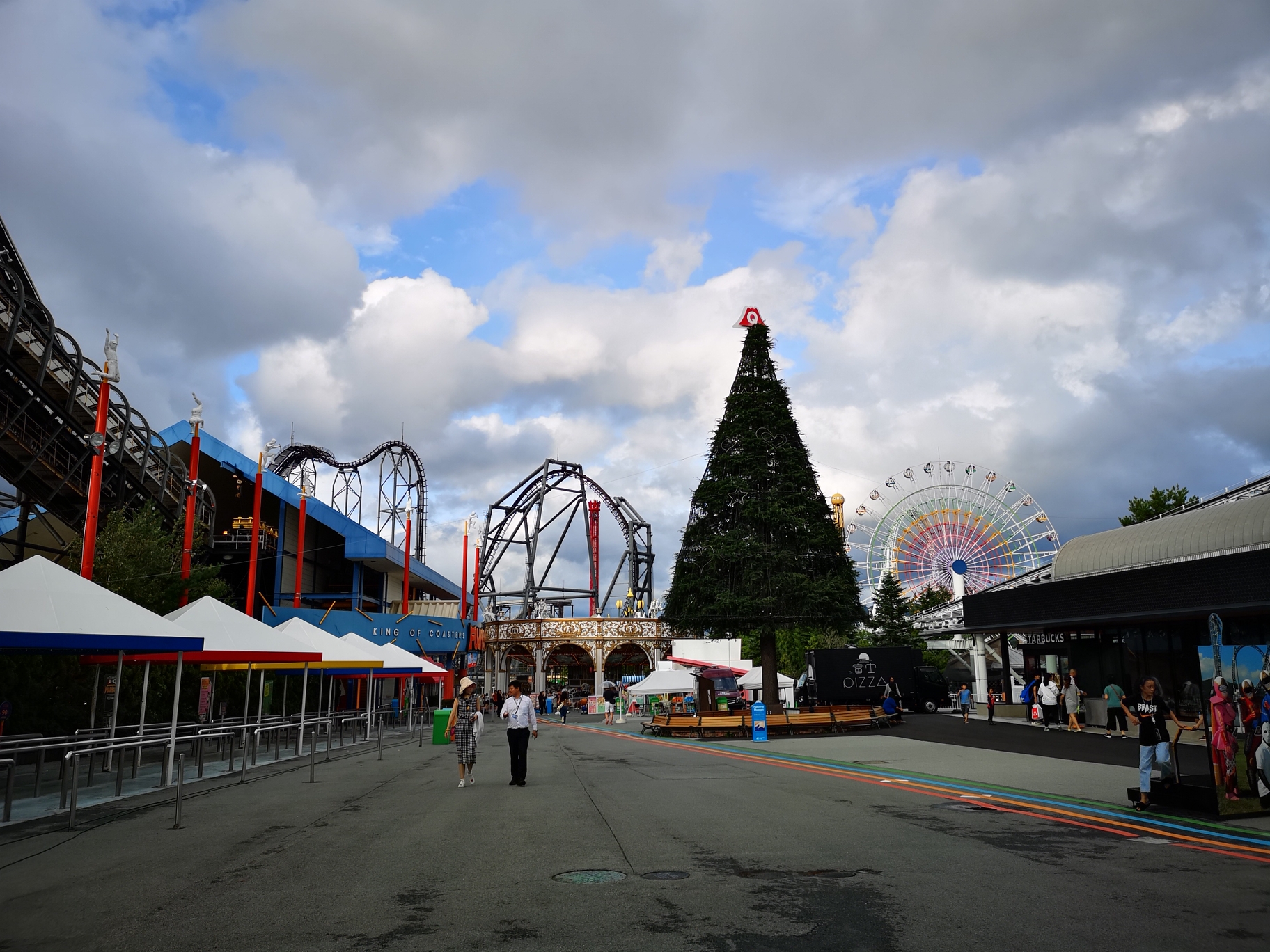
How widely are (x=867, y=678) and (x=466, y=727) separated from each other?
27.8m

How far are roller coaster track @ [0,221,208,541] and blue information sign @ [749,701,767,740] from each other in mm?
19589

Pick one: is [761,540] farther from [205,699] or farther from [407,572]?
[407,572]

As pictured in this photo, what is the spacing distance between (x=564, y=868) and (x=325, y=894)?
1.90 metres

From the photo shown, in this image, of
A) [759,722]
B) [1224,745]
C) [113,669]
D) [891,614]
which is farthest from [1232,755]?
[891,614]

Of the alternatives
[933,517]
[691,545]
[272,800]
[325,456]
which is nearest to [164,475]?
[691,545]

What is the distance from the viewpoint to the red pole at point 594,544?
69125mm

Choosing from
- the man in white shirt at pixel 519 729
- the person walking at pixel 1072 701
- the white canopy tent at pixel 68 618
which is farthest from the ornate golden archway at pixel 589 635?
the white canopy tent at pixel 68 618

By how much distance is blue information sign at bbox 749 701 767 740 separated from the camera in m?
27.1

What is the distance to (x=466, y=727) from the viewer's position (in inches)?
583

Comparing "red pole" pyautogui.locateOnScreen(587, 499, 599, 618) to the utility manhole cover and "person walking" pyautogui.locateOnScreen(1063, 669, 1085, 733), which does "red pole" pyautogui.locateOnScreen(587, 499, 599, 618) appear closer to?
"person walking" pyautogui.locateOnScreen(1063, 669, 1085, 733)

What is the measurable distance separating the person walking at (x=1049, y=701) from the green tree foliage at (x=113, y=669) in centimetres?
2414

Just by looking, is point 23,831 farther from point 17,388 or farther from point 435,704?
point 435,704

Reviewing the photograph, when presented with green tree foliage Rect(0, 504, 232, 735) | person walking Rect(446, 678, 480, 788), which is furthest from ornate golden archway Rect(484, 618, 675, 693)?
person walking Rect(446, 678, 480, 788)

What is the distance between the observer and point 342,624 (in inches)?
1785
